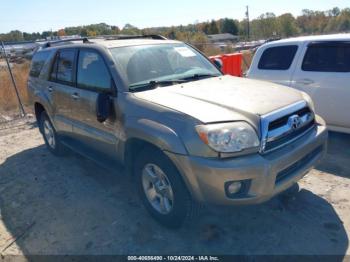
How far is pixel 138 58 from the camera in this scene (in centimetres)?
380

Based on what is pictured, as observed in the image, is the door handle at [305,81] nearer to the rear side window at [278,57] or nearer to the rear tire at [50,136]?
the rear side window at [278,57]

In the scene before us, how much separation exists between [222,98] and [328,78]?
2.76m

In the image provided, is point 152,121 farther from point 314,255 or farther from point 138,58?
point 314,255

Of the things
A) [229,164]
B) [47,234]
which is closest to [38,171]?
[47,234]

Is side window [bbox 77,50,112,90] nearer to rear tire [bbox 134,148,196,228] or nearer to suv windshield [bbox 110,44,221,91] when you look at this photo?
suv windshield [bbox 110,44,221,91]

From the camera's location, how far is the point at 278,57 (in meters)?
5.76

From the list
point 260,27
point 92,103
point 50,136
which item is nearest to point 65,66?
point 92,103

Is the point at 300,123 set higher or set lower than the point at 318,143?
higher

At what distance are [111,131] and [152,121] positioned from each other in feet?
2.65

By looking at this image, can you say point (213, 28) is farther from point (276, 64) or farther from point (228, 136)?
point (228, 136)

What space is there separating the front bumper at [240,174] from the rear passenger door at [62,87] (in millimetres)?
2263

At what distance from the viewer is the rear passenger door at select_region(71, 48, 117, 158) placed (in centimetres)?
371

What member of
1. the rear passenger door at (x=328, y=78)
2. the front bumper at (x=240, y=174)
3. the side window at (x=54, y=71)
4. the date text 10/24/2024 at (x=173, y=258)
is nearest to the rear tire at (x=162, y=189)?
the front bumper at (x=240, y=174)

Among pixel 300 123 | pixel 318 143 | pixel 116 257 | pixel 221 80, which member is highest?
pixel 221 80
